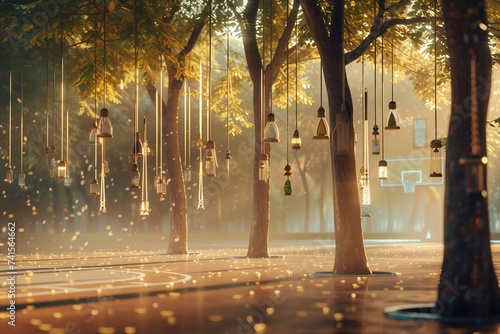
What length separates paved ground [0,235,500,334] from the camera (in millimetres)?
11523

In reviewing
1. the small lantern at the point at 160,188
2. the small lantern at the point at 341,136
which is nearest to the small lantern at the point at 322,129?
the small lantern at the point at 341,136

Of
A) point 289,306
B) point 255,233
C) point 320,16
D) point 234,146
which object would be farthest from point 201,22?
point 234,146

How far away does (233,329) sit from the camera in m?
11.3


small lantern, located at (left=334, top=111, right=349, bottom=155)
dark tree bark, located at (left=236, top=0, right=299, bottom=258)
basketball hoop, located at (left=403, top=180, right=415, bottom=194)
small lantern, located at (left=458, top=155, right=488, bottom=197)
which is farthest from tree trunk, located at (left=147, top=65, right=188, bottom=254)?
basketball hoop, located at (left=403, top=180, right=415, bottom=194)

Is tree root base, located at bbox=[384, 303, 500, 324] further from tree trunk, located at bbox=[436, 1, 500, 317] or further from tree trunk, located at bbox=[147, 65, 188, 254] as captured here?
tree trunk, located at bbox=[147, 65, 188, 254]

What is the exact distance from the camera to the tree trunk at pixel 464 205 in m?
12.3

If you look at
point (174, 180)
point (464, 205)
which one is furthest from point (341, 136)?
point (174, 180)

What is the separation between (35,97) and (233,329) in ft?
87.5

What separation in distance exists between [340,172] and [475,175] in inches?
355

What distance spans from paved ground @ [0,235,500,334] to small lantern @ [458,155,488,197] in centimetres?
162

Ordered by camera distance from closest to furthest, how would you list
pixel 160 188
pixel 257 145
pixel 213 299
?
pixel 213 299
pixel 160 188
pixel 257 145

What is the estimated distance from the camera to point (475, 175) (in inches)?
486

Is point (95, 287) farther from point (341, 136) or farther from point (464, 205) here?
point (464, 205)

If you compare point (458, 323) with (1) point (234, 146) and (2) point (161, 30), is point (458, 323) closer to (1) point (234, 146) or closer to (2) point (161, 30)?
(2) point (161, 30)
